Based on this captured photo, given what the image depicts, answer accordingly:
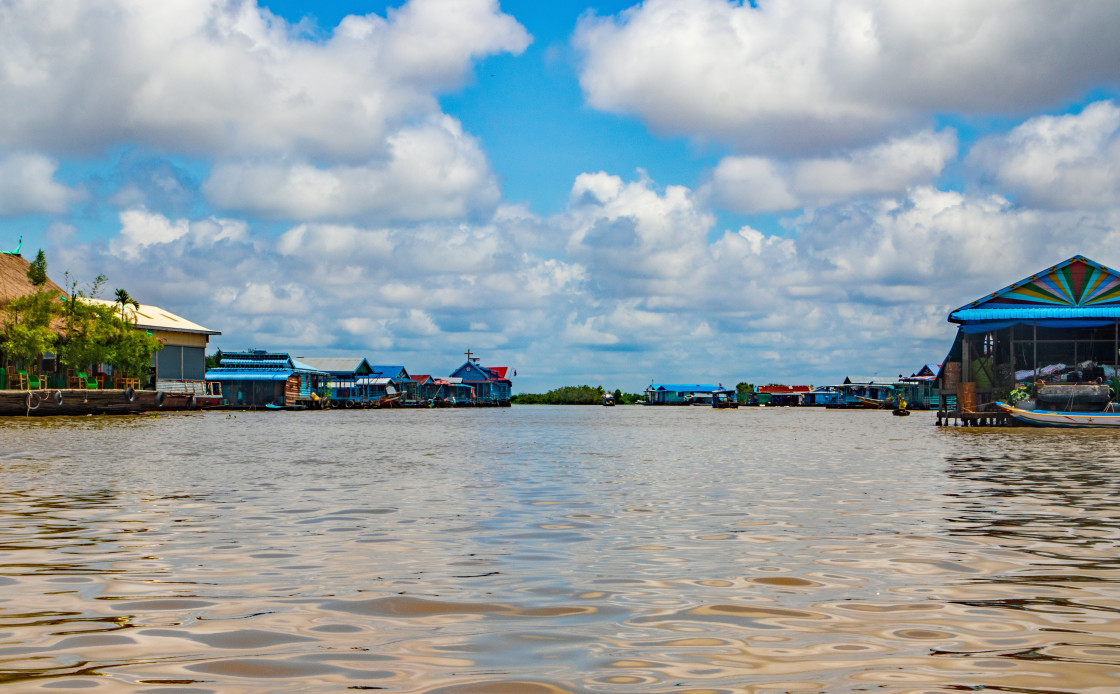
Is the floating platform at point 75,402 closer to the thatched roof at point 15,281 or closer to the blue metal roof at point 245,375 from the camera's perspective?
the thatched roof at point 15,281

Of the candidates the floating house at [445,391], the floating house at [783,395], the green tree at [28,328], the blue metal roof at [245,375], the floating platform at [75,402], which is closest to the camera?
the floating platform at [75,402]

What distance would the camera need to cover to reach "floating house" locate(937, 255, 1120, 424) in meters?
40.3

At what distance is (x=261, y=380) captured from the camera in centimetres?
8406

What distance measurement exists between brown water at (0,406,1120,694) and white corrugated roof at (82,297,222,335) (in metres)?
59.3

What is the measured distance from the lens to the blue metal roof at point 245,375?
82.7m

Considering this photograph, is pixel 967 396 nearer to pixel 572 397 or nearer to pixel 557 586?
pixel 557 586

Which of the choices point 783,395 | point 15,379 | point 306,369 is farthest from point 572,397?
point 15,379

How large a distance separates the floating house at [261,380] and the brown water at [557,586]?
2824 inches

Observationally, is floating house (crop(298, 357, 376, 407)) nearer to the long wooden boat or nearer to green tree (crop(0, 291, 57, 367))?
green tree (crop(0, 291, 57, 367))

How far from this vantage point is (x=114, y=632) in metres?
5.01

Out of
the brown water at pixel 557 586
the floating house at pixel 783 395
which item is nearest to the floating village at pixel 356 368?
the brown water at pixel 557 586

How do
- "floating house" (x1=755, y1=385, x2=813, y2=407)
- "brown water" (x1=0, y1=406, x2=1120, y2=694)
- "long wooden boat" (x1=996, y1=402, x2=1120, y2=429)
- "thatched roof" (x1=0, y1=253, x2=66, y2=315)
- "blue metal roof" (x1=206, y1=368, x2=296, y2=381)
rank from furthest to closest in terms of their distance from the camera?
"floating house" (x1=755, y1=385, x2=813, y2=407) → "blue metal roof" (x1=206, y1=368, x2=296, y2=381) → "thatched roof" (x1=0, y1=253, x2=66, y2=315) → "long wooden boat" (x1=996, y1=402, x2=1120, y2=429) → "brown water" (x1=0, y1=406, x2=1120, y2=694)

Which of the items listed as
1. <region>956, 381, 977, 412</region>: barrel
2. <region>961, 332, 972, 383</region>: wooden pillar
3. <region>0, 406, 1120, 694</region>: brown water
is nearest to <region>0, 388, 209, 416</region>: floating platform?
<region>0, 406, 1120, 694</region>: brown water

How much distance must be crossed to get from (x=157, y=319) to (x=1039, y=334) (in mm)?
64362
